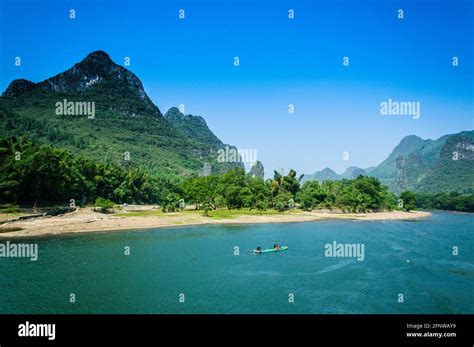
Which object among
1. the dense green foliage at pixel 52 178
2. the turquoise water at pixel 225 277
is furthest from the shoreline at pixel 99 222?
the dense green foliage at pixel 52 178

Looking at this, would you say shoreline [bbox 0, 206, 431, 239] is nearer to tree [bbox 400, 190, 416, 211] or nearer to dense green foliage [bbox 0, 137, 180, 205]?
dense green foliage [bbox 0, 137, 180, 205]

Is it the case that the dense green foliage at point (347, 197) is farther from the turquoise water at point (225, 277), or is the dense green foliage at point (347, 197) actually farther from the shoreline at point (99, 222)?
the turquoise water at point (225, 277)

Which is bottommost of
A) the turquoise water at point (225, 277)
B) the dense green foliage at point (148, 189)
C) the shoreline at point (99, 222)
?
the turquoise water at point (225, 277)

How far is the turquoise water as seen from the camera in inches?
1011

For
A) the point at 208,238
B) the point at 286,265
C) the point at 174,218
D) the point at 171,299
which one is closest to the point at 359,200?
the point at 174,218

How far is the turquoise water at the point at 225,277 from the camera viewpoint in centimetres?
2569

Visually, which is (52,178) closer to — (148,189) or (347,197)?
(148,189)

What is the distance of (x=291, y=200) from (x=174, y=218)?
156 feet

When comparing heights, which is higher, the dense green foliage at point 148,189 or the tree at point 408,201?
the dense green foliage at point 148,189

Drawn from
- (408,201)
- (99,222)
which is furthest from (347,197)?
(99,222)

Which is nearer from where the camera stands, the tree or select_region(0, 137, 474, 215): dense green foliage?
select_region(0, 137, 474, 215): dense green foliage

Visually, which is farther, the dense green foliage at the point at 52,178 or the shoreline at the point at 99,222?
the dense green foliage at the point at 52,178

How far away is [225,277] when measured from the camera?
3241 centimetres

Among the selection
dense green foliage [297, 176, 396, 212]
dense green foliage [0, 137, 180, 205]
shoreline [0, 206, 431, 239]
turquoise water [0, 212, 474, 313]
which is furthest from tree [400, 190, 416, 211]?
dense green foliage [0, 137, 180, 205]
